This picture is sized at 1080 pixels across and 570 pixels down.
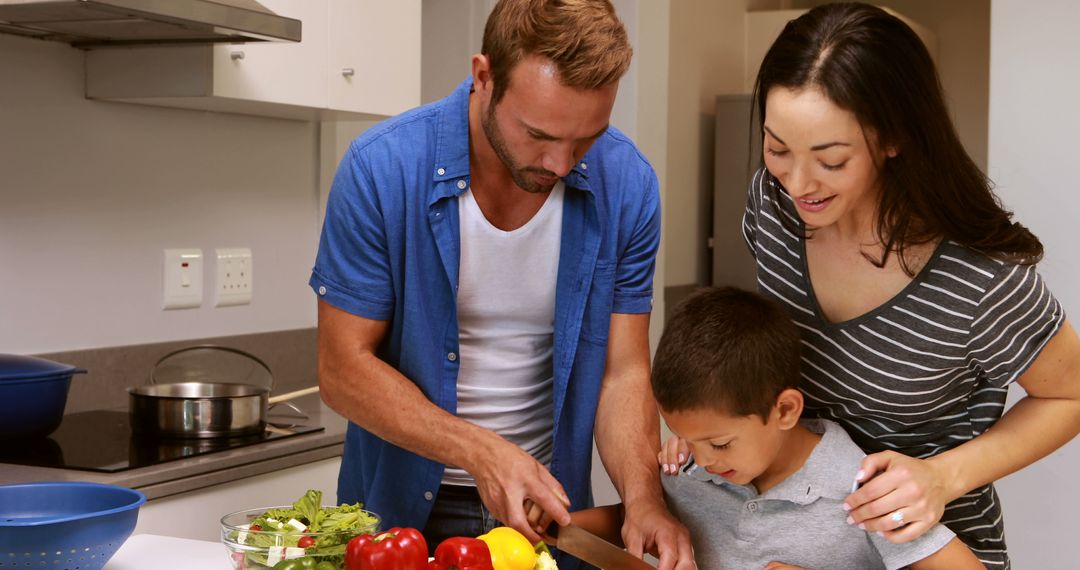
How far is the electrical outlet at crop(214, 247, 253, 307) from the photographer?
9.64 ft

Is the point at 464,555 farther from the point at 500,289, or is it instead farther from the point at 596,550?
the point at 500,289

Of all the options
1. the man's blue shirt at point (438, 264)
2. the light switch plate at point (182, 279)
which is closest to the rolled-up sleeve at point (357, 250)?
the man's blue shirt at point (438, 264)

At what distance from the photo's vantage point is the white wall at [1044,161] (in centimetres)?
300

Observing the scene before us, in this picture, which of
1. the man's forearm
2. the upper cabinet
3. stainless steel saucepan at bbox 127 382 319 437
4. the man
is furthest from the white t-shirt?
the upper cabinet

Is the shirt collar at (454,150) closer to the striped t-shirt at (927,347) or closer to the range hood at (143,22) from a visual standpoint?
the striped t-shirt at (927,347)

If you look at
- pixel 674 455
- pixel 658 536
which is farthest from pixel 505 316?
pixel 658 536

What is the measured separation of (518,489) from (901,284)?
1.80 ft

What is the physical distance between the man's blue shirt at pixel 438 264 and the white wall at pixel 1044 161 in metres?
1.52

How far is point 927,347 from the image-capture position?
146 centimetres

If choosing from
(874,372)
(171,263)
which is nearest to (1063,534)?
(874,372)

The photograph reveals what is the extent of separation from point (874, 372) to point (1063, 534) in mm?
1886

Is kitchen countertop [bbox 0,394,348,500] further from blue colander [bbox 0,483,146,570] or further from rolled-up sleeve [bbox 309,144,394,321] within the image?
rolled-up sleeve [bbox 309,144,394,321]

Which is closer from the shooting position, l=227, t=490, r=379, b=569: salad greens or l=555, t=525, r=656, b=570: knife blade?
l=227, t=490, r=379, b=569: salad greens

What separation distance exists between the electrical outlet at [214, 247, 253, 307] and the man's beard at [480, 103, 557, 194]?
1.42 metres
